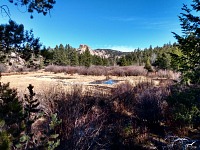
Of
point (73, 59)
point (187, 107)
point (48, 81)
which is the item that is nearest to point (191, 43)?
point (187, 107)

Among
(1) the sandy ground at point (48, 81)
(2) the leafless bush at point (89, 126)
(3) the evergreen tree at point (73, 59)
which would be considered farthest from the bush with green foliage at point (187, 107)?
(3) the evergreen tree at point (73, 59)

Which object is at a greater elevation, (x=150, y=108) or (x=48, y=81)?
(x=48, y=81)

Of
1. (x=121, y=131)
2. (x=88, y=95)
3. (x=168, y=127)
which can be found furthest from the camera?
(x=88, y=95)

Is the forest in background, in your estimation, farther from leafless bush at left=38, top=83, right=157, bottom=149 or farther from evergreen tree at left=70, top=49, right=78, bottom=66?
evergreen tree at left=70, top=49, right=78, bottom=66

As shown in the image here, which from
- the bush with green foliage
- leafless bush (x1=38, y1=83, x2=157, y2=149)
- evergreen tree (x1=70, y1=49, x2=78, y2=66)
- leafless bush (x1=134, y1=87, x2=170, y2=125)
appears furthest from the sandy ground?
evergreen tree (x1=70, y1=49, x2=78, y2=66)

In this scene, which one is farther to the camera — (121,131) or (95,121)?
(121,131)

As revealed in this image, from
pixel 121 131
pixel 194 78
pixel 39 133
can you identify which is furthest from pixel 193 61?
pixel 39 133

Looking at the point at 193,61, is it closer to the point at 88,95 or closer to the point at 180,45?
the point at 180,45

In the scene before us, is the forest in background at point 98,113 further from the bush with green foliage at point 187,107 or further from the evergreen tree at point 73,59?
the evergreen tree at point 73,59

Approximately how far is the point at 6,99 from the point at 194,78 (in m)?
4.36

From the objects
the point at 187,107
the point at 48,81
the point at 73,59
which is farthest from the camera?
the point at 73,59

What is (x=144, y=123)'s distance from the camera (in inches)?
315

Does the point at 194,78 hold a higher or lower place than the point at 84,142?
higher

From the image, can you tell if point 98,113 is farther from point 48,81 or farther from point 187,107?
point 48,81
